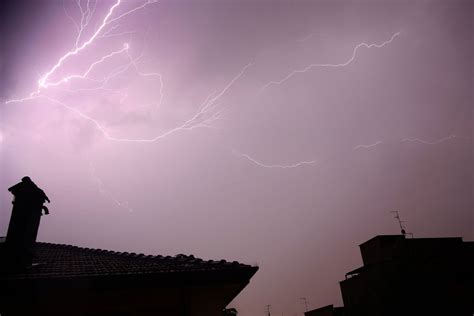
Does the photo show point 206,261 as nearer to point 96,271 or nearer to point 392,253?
point 96,271

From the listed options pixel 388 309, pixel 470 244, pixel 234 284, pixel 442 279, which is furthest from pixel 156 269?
pixel 470 244

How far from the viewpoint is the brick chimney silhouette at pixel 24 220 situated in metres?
5.35

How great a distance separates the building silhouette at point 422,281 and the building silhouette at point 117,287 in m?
18.5

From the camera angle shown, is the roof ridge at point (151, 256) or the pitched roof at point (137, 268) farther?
the roof ridge at point (151, 256)

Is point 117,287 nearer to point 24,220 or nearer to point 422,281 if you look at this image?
point 24,220

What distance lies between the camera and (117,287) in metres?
4.47

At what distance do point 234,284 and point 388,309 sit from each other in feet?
62.2

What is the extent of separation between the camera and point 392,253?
66.0 feet

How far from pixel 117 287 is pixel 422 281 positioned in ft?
70.2

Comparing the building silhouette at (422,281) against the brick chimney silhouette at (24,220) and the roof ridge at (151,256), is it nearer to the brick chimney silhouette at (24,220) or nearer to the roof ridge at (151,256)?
the roof ridge at (151,256)

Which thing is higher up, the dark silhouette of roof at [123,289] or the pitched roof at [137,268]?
the pitched roof at [137,268]

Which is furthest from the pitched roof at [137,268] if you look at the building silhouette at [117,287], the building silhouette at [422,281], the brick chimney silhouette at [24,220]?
the building silhouette at [422,281]

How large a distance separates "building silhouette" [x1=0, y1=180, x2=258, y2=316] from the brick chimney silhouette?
0.09 ft

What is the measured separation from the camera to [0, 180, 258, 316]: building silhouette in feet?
13.9
